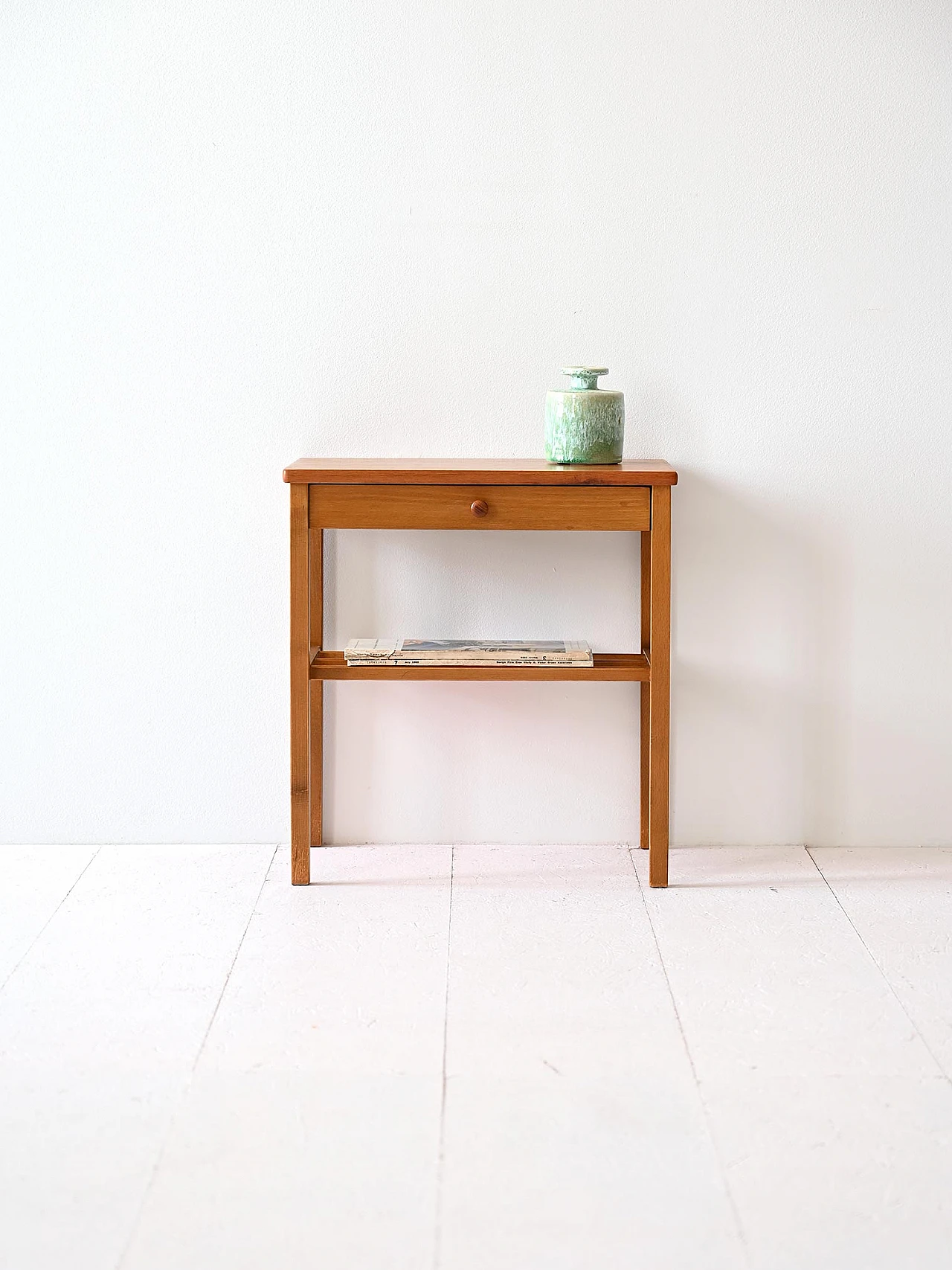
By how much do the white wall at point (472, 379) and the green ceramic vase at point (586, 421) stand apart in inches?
7.0

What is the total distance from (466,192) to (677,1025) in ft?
5.61

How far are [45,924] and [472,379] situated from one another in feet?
4.56

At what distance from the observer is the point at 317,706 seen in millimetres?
2949

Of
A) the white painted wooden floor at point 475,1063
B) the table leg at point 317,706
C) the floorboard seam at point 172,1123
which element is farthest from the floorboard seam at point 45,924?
the table leg at point 317,706

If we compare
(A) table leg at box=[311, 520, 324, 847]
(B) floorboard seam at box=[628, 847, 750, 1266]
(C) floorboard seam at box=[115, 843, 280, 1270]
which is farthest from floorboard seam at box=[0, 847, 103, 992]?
(B) floorboard seam at box=[628, 847, 750, 1266]

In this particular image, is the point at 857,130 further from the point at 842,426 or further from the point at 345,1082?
the point at 345,1082

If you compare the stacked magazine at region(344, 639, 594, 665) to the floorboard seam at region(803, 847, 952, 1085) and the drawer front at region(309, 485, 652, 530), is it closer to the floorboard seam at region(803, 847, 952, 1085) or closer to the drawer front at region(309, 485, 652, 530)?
the drawer front at region(309, 485, 652, 530)

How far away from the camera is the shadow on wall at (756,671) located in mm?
2914

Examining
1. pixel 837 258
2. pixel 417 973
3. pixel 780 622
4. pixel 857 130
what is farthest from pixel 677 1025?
pixel 857 130

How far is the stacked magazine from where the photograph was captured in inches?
106

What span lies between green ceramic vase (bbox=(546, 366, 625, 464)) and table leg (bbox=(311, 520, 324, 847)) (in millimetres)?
572

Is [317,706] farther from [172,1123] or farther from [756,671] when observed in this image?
[172,1123]

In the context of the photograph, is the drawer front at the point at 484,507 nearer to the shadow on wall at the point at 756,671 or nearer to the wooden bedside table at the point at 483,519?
the wooden bedside table at the point at 483,519

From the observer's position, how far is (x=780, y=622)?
2941 mm
